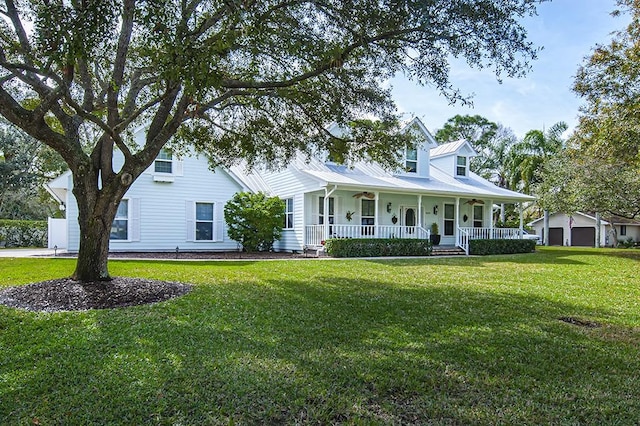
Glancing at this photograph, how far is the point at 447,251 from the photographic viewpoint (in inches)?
736

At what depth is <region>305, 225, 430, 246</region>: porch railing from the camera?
1673cm

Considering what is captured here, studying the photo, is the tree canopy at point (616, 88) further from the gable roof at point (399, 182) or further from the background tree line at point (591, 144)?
the gable roof at point (399, 182)

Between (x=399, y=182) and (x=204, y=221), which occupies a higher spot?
(x=399, y=182)

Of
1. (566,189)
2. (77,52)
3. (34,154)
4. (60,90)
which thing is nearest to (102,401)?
(77,52)

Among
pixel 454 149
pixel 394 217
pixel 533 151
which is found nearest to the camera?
pixel 394 217

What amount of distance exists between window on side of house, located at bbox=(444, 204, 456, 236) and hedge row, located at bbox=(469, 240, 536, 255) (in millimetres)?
2648

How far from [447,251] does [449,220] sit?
3129mm

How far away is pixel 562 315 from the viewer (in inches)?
245

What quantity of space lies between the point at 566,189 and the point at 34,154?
115 ft

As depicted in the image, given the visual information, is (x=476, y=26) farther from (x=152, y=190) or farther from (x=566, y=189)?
(x=566, y=189)

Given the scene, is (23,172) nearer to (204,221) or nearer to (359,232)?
(204,221)

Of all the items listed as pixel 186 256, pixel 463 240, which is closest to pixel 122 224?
pixel 186 256

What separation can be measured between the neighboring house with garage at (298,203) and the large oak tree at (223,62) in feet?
20.5

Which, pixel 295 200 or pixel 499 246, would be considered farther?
pixel 499 246
